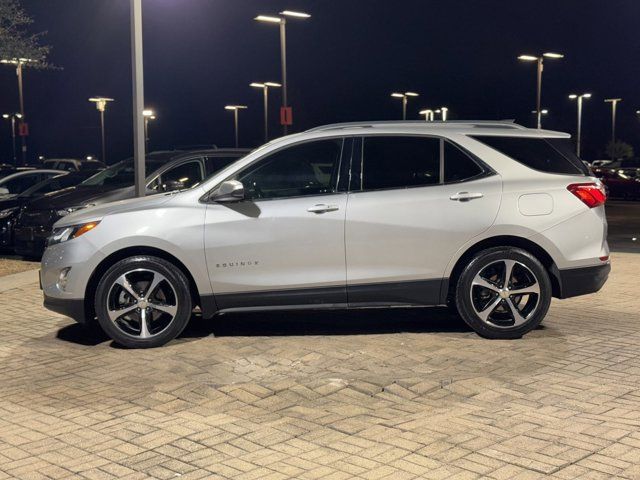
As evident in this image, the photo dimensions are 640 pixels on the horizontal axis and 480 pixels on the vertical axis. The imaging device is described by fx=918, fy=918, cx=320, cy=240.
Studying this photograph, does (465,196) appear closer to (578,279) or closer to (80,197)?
(578,279)

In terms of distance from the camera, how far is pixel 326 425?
5.30m

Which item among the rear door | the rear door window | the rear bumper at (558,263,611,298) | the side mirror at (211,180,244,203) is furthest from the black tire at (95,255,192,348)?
the rear bumper at (558,263,611,298)

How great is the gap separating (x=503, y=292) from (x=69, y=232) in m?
3.63

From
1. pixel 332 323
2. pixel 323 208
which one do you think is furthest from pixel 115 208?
Answer: pixel 332 323

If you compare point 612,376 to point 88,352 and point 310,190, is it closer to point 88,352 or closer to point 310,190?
point 310,190

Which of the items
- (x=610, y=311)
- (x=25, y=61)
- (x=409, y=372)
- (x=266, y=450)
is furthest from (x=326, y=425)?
(x=25, y=61)

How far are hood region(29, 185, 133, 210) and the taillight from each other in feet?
24.4

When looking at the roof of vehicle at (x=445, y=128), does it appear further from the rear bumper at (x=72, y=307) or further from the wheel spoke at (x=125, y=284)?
the rear bumper at (x=72, y=307)

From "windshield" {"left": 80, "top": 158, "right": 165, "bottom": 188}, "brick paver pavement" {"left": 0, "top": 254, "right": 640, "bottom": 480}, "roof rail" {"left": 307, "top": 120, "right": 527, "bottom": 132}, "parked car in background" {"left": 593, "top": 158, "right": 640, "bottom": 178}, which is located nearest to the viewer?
"brick paver pavement" {"left": 0, "top": 254, "right": 640, "bottom": 480}

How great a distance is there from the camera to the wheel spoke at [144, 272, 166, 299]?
24.3ft

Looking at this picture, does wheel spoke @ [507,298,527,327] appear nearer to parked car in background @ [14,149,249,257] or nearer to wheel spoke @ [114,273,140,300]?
wheel spoke @ [114,273,140,300]

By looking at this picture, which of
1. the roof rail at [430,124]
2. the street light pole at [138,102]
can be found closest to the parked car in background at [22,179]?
the street light pole at [138,102]

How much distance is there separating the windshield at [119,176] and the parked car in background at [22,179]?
13.2 feet

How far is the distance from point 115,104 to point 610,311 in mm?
94897
